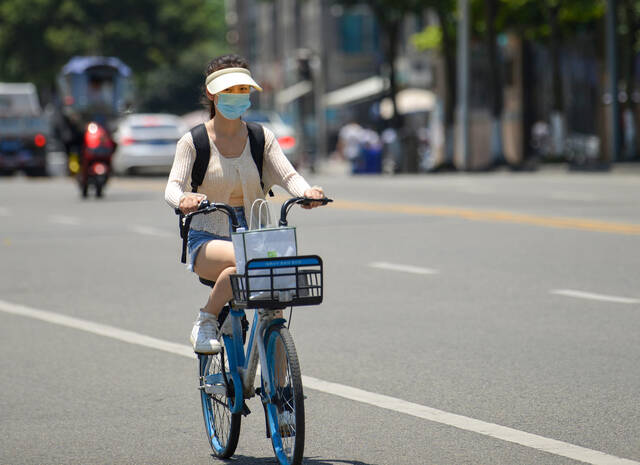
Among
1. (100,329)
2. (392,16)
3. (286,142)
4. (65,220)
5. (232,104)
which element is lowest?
(100,329)

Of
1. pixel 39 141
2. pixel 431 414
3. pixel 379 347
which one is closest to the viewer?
pixel 431 414

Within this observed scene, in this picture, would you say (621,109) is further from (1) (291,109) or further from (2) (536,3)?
(1) (291,109)

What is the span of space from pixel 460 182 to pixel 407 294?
780 inches

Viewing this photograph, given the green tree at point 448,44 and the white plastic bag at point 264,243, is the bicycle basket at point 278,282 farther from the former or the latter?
the green tree at point 448,44

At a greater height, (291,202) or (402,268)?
(291,202)

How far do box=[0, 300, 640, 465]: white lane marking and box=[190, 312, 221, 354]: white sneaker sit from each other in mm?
1288

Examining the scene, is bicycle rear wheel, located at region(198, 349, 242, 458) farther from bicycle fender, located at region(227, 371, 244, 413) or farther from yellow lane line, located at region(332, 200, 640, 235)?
yellow lane line, located at region(332, 200, 640, 235)

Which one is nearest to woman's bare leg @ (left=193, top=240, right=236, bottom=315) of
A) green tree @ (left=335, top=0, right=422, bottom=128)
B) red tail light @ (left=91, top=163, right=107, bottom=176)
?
red tail light @ (left=91, top=163, right=107, bottom=176)

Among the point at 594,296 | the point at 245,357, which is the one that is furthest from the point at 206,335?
the point at 594,296

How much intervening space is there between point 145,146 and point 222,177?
30264 millimetres

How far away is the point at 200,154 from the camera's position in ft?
19.7

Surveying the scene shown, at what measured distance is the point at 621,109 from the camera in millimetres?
38531

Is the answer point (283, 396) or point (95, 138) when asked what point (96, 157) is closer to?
point (95, 138)

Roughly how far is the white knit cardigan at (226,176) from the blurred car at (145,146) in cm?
2966
